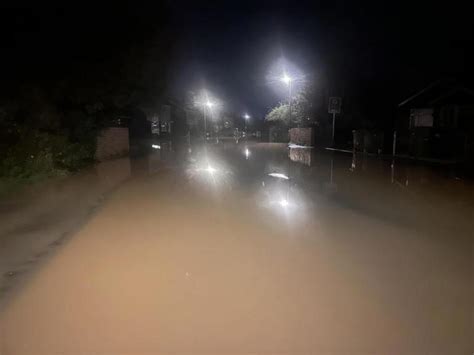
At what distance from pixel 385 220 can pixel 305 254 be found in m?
3.19

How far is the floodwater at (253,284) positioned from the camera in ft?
12.5

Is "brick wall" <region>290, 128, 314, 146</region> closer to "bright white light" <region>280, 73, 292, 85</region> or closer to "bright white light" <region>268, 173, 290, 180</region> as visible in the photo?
"bright white light" <region>280, 73, 292, 85</region>

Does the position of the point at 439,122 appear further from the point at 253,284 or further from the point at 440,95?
the point at 253,284

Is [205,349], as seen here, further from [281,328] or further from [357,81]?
[357,81]

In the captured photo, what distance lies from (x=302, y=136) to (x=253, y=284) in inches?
1755

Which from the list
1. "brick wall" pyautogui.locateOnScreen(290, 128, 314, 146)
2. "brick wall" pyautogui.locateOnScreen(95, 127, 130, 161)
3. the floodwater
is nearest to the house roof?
"brick wall" pyautogui.locateOnScreen(290, 128, 314, 146)

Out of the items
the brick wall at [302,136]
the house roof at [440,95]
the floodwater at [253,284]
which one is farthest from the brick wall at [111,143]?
the brick wall at [302,136]

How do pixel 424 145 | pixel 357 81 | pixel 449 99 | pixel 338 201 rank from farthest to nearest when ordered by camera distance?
pixel 357 81 < pixel 449 99 < pixel 424 145 < pixel 338 201

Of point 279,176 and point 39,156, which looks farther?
point 279,176

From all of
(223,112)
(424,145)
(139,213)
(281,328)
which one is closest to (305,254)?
(281,328)

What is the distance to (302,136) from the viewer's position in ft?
159

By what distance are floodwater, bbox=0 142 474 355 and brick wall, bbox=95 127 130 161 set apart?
13667 mm

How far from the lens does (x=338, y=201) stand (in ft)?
35.3

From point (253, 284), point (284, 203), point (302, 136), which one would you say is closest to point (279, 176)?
point (284, 203)
